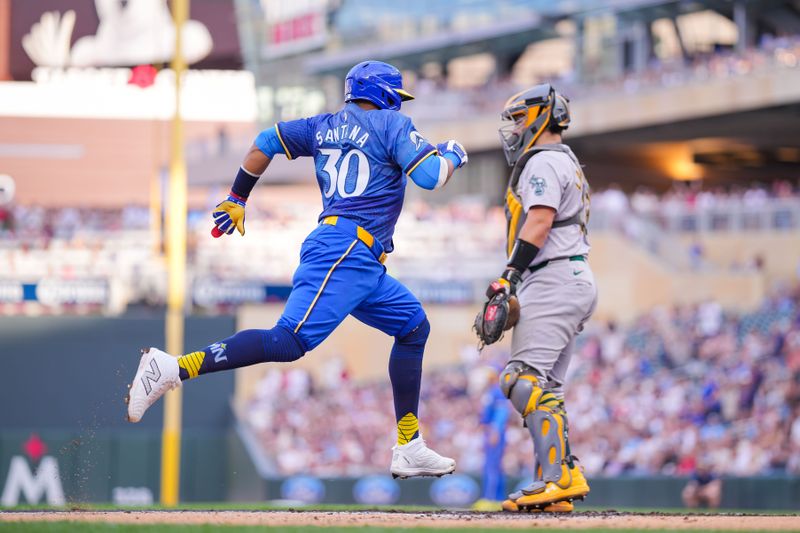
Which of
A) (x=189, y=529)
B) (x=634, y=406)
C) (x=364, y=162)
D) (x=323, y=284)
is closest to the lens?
(x=189, y=529)

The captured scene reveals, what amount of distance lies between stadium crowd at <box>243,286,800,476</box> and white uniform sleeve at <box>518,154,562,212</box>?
7860mm

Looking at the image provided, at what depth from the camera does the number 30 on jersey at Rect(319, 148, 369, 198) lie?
6.95m

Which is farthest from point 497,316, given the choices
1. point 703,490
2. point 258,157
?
point 703,490

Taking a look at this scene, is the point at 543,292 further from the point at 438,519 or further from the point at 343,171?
the point at 438,519

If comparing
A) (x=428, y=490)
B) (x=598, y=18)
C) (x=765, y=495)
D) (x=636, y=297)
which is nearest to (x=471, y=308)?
(x=636, y=297)

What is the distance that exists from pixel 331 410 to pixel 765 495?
6.87 m

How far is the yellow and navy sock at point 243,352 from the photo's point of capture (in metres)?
6.71

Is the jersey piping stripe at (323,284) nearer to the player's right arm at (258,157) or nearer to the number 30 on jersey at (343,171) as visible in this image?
the number 30 on jersey at (343,171)

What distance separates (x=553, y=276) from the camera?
7156 mm

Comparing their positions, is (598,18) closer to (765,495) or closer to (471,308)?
(471,308)

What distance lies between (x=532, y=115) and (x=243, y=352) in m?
2.06

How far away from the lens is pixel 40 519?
6438 mm

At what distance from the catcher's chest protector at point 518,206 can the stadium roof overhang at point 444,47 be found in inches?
1171

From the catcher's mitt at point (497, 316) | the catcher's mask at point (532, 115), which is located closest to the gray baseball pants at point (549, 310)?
the catcher's mitt at point (497, 316)
